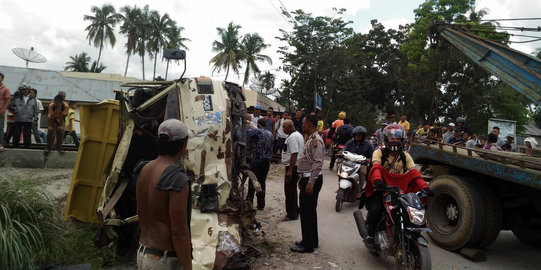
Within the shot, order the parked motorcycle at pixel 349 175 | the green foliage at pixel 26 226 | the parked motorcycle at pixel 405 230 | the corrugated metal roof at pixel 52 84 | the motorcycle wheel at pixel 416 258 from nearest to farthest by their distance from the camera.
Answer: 1. the green foliage at pixel 26 226
2. the motorcycle wheel at pixel 416 258
3. the parked motorcycle at pixel 405 230
4. the parked motorcycle at pixel 349 175
5. the corrugated metal roof at pixel 52 84

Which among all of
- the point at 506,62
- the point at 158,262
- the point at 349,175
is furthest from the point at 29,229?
the point at 506,62

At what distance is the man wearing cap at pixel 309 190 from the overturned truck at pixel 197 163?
661mm

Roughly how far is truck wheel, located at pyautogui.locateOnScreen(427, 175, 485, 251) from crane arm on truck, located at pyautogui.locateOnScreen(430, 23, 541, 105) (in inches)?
80.9

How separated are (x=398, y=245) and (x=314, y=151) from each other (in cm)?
158

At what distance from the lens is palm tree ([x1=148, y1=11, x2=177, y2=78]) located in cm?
4475

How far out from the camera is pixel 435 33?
27.1ft

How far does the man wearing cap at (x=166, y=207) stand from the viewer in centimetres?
226

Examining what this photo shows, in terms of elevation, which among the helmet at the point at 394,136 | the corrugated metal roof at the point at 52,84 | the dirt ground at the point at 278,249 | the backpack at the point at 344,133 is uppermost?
the corrugated metal roof at the point at 52,84

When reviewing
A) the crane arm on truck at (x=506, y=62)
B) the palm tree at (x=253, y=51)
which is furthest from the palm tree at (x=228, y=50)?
the crane arm on truck at (x=506, y=62)

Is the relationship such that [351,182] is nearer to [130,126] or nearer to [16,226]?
[130,126]

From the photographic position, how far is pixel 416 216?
3.78 m

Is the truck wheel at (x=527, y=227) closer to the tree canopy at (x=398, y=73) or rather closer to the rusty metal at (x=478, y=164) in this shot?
the rusty metal at (x=478, y=164)

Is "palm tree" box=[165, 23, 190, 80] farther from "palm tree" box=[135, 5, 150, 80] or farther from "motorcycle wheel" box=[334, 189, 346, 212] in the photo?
"motorcycle wheel" box=[334, 189, 346, 212]

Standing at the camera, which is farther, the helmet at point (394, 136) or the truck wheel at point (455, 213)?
the truck wheel at point (455, 213)
